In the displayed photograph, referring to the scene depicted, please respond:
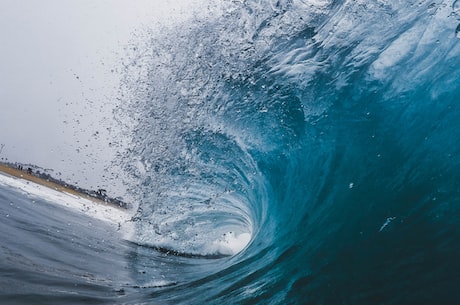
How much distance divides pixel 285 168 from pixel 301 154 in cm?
45

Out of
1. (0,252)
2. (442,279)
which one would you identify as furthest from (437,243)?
(0,252)

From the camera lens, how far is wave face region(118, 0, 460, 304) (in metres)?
3.82

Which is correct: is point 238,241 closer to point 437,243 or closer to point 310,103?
point 310,103

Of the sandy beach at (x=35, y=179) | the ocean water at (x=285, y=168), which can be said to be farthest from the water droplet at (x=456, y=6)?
the sandy beach at (x=35, y=179)

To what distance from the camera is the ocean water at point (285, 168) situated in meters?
3.77

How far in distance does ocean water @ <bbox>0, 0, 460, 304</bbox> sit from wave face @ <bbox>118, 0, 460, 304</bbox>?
2cm

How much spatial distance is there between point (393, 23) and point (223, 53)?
9.80ft

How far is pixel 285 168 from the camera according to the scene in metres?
6.26

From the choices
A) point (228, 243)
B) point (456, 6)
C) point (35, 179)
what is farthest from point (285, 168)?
point (35, 179)

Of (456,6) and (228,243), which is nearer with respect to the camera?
(456,6)

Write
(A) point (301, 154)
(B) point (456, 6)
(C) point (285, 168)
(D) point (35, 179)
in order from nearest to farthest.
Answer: (B) point (456, 6)
(A) point (301, 154)
(C) point (285, 168)
(D) point (35, 179)

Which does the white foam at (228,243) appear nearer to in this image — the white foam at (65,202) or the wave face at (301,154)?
the wave face at (301,154)

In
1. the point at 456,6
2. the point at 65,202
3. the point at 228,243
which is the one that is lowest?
the point at 228,243

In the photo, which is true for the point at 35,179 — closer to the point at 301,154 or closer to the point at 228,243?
the point at 228,243
